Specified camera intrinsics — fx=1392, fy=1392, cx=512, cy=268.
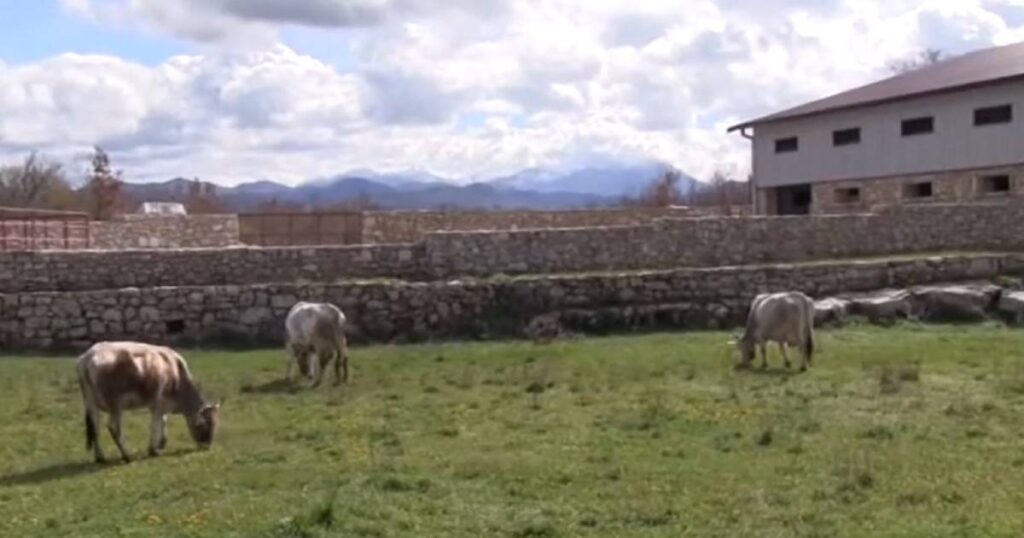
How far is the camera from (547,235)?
32156 millimetres

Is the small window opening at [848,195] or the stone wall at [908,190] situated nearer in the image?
the stone wall at [908,190]

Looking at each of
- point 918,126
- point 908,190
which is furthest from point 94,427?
point 908,190

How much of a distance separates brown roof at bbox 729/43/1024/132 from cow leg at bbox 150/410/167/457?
3296 centimetres

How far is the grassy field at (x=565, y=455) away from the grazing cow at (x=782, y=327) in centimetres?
43

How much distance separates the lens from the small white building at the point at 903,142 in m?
42.1

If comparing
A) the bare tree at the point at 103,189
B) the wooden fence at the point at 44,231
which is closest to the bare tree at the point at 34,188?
the bare tree at the point at 103,189

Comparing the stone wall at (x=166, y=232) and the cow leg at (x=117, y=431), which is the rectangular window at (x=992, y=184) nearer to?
the stone wall at (x=166, y=232)

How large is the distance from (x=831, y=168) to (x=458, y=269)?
65.2 ft

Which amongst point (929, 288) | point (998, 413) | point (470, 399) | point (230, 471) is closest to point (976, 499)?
point (998, 413)

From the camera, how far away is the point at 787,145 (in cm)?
4916

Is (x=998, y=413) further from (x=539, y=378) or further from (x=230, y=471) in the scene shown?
(x=230, y=471)

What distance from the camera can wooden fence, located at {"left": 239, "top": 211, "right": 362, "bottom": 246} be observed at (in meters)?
44.2

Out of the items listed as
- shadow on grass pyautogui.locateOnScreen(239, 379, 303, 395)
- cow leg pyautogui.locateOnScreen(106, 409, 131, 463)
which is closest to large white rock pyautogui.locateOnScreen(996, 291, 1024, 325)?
shadow on grass pyautogui.locateOnScreen(239, 379, 303, 395)

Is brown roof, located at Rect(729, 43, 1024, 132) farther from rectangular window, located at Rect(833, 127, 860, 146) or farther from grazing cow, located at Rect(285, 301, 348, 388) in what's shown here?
grazing cow, located at Rect(285, 301, 348, 388)
